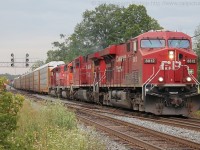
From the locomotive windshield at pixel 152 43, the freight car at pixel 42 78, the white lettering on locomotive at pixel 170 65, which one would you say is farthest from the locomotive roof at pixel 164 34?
the freight car at pixel 42 78

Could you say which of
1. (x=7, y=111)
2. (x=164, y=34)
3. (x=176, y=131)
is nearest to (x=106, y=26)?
(x=164, y=34)

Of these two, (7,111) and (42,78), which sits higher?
(42,78)

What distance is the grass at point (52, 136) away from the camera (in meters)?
7.14

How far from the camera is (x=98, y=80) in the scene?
2616 centimetres

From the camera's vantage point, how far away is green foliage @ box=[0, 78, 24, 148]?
20.8 ft

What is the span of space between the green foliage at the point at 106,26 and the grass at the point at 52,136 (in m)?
55.8

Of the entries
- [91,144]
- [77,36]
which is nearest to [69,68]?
[91,144]

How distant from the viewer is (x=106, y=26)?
78.1 m

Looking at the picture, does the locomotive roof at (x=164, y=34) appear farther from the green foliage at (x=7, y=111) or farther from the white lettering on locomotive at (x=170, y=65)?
the green foliage at (x=7, y=111)

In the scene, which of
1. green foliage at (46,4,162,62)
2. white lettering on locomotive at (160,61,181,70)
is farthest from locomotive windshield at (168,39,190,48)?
green foliage at (46,4,162,62)

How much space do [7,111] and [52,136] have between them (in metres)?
2.89

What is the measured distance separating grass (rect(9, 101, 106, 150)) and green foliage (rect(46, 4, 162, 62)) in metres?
55.8

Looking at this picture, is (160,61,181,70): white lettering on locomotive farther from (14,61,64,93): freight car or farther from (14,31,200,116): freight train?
(14,61,64,93): freight car

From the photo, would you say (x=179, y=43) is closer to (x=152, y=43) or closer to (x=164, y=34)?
(x=164, y=34)
